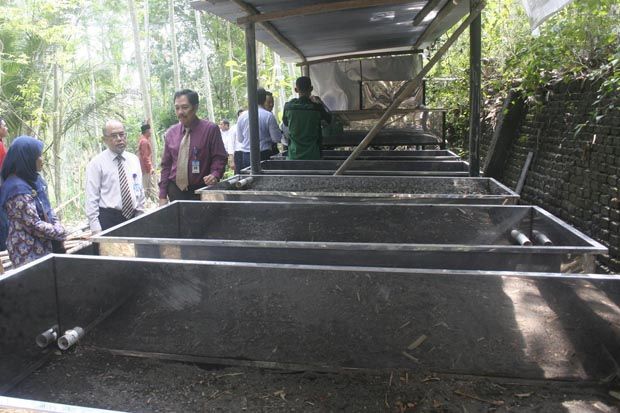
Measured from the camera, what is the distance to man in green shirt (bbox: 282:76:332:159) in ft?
20.8

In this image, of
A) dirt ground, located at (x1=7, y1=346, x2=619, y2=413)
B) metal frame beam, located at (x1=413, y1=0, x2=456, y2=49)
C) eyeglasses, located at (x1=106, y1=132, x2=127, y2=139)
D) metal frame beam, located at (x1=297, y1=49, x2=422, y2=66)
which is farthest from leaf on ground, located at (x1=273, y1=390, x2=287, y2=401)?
metal frame beam, located at (x1=297, y1=49, x2=422, y2=66)

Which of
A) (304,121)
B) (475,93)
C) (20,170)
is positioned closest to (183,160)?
(20,170)

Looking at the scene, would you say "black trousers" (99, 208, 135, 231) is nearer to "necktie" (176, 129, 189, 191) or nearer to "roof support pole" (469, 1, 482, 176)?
"necktie" (176, 129, 189, 191)

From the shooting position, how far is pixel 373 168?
19.1 feet

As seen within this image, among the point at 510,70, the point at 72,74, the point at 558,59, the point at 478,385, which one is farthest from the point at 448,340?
the point at 72,74

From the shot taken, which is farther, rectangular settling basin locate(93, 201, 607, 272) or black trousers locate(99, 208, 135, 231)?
black trousers locate(99, 208, 135, 231)

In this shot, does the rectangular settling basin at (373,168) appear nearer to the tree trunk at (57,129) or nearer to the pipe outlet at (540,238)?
the pipe outlet at (540,238)

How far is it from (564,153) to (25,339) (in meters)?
6.06

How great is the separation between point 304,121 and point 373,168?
1136mm

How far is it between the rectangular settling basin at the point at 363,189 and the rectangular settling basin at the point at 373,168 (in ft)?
2.51

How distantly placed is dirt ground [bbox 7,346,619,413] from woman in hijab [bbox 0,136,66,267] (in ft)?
7.14

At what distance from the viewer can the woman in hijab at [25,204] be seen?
3.90 meters

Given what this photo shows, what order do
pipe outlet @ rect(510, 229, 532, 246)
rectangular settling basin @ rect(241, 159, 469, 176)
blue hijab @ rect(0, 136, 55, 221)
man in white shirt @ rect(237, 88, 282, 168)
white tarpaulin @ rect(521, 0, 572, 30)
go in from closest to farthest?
pipe outlet @ rect(510, 229, 532, 246)
white tarpaulin @ rect(521, 0, 572, 30)
blue hijab @ rect(0, 136, 55, 221)
rectangular settling basin @ rect(241, 159, 469, 176)
man in white shirt @ rect(237, 88, 282, 168)

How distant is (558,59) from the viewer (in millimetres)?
6496
